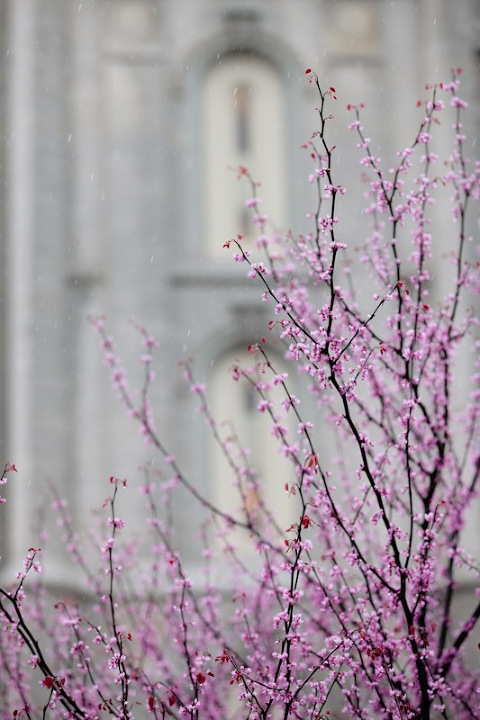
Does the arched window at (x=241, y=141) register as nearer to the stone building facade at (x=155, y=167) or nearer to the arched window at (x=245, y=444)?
the stone building facade at (x=155, y=167)

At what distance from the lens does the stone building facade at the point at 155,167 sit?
8820 mm

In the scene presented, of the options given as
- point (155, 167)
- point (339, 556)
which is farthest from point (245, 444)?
point (155, 167)

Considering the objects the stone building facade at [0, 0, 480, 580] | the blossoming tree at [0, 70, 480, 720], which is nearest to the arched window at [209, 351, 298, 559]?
the stone building facade at [0, 0, 480, 580]

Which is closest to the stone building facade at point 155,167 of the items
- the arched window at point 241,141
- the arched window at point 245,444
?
the arched window at point 241,141

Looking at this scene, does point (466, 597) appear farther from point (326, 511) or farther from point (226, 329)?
point (326, 511)

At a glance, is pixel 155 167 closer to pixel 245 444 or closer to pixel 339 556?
pixel 245 444

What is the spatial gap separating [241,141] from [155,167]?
1.11 metres

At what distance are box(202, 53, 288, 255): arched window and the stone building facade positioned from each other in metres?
0.02

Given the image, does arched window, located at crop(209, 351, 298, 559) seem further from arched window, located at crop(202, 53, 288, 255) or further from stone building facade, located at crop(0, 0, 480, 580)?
arched window, located at crop(202, 53, 288, 255)

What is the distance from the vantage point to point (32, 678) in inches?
336

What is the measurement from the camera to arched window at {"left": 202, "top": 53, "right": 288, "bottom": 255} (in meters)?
9.30

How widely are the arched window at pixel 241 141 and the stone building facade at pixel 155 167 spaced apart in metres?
0.02

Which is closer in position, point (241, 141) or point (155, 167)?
point (155, 167)

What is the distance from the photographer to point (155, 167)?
9.05 m
